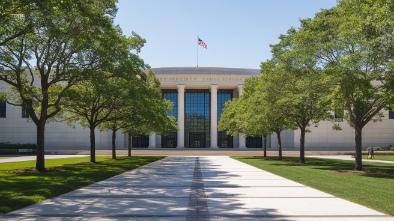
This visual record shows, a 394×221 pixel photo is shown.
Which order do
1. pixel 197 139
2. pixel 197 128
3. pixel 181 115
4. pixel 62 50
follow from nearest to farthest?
pixel 62 50 < pixel 181 115 < pixel 197 139 < pixel 197 128

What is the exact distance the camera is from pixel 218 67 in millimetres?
89188

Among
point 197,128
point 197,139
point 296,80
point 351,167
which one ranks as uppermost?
point 296,80

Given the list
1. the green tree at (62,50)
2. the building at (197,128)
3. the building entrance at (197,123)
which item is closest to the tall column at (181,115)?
the building at (197,128)

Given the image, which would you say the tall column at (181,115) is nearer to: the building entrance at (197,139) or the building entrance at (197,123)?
the building entrance at (197,123)

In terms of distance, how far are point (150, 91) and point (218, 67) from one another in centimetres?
5971

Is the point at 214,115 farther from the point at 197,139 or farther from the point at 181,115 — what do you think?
the point at 197,139

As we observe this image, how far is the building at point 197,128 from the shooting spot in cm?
8412

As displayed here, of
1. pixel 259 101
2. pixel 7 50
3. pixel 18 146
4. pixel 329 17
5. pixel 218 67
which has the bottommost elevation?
pixel 18 146

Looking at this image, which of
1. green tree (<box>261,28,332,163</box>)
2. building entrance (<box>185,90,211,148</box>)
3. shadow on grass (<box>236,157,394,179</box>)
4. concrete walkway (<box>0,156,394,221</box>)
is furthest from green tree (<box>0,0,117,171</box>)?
building entrance (<box>185,90,211,148</box>)

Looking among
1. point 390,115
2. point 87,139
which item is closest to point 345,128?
point 390,115

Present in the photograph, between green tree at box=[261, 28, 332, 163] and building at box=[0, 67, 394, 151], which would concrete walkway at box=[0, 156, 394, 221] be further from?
building at box=[0, 67, 394, 151]

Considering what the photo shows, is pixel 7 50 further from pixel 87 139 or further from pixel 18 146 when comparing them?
pixel 87 139

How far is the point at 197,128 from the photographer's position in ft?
303

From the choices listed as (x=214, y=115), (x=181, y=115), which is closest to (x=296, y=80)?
(x=214, y=115)
